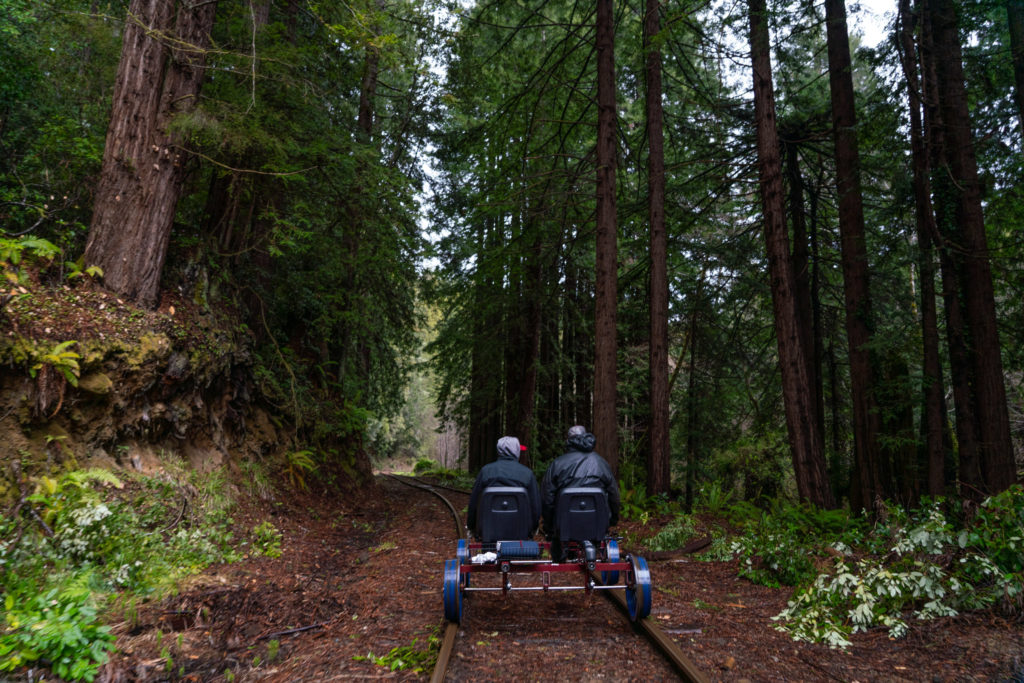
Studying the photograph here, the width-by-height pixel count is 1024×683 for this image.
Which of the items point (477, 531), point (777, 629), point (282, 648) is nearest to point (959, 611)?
point (777, 629)

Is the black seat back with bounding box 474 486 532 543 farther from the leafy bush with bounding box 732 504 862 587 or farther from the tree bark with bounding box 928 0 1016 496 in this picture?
the tree bark with bounding box 928 0 1016 496

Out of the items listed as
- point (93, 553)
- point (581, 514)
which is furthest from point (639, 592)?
point (93, 553)

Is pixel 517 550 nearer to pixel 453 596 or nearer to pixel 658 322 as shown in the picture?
pixel 453 596

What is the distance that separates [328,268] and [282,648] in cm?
769

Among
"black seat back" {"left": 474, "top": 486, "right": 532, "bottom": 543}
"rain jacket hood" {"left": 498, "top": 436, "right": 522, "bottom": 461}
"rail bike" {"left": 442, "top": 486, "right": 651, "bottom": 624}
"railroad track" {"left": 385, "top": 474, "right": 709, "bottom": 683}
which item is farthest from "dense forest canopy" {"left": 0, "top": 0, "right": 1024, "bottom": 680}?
"rain jacket hood" {"left": 498, "top": 436, "right": 522, "bottom": 461}

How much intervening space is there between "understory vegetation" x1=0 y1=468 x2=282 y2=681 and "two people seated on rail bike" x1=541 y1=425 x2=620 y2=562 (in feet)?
11.9

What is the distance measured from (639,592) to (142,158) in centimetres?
824

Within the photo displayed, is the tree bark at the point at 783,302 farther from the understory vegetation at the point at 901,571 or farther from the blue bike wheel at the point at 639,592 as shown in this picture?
the blue bike wheel at the point at 639,592

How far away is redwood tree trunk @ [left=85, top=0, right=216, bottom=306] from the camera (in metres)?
7.43

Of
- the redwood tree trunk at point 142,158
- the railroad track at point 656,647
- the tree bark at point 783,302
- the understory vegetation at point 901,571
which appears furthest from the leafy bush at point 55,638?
the tree bark at point 783,302

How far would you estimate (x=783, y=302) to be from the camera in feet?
31.1

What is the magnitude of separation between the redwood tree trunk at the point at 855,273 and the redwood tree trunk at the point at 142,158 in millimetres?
10828

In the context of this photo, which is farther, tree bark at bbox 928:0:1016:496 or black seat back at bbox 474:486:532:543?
tree bark at bbox 928:0:1016:496

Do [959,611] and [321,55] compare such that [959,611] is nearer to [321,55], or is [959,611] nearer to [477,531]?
[477,531]
